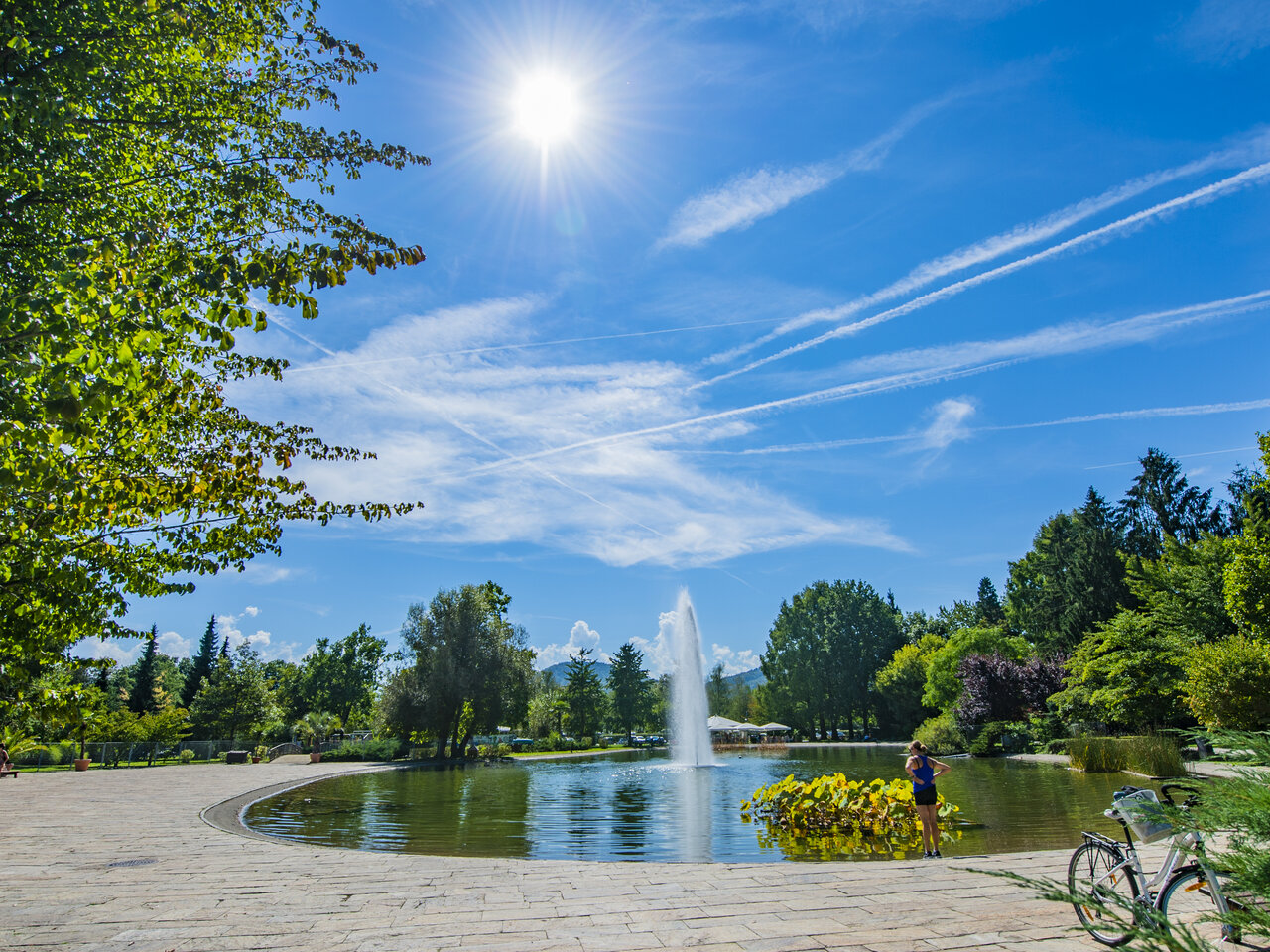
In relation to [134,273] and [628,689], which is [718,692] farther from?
[134,273]

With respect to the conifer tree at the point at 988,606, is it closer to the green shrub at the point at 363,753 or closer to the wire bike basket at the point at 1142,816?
the green shrub at the point at 363,753

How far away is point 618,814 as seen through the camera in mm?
15969

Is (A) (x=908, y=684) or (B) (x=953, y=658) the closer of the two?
(B) (x=953, y=658)

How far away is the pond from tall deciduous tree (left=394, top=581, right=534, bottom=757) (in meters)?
12.9

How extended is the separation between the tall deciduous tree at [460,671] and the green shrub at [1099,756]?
28855mm

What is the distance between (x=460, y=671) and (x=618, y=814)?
26548 millimetres

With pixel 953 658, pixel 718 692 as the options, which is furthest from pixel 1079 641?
pixel 718 692

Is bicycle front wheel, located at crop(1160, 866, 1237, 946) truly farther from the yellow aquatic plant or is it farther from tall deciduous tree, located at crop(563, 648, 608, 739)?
tall deciduous tree, located at crop(563, 648, 608, 739)

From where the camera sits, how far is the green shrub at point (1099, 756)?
72.7ft

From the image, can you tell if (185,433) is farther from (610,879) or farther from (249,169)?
(610,879)

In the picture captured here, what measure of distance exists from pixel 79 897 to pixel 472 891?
3771 millimetres

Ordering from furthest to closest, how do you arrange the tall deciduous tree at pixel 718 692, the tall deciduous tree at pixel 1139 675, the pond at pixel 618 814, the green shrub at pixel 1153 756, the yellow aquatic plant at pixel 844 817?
the tall deciduous tree at pixel 718 692 < the tall deciduous tree at pixel 1139 675 < the green shrub at pixel 1153 756 < the yellow aquatic plant at pixel 844 817 < the pond at pixel 618 814

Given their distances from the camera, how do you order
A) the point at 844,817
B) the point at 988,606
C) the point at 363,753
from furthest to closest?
the point at 988,606 → the point at 363,753 → the point at 844,817

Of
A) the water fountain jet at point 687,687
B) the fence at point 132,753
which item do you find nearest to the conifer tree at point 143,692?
the fence at point 132,753
